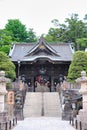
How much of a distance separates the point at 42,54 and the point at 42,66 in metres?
1.98

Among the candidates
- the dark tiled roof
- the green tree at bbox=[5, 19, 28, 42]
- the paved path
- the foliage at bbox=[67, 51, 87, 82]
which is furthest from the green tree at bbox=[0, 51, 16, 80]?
the green tree at bbox=[5, 19, 28, 42]

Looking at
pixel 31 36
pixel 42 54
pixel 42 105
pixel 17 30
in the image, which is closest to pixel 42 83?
pixel 42 54

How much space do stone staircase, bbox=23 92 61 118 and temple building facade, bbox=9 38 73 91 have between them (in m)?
6.49

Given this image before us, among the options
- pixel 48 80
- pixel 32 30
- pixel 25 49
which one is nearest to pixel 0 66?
pixel 48 80

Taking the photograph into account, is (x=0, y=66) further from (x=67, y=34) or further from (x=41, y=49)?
(x=67, y=34)

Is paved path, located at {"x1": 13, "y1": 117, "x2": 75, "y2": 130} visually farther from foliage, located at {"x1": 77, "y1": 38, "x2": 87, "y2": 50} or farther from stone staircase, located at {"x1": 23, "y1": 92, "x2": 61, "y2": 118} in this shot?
foliage, located at {"x1": 77, "y1": 38, "x2": 87, "y2": 50}

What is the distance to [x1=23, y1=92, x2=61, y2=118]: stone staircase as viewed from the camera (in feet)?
92.0

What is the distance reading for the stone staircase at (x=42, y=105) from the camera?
2803 centimetres

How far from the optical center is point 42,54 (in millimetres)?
41750

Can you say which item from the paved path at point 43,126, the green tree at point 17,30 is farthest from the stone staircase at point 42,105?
the green tree at point 17,30

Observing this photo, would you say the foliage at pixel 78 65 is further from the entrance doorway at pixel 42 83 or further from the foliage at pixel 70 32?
the foliage at pixel 70 32

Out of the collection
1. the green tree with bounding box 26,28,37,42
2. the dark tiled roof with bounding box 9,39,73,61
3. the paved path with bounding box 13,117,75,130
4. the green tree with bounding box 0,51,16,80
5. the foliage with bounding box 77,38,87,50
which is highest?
the green tree with bounding box 26,28,37,42

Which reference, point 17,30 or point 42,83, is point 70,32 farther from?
point 42,83

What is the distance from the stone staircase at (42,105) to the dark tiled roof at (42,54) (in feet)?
25.7
